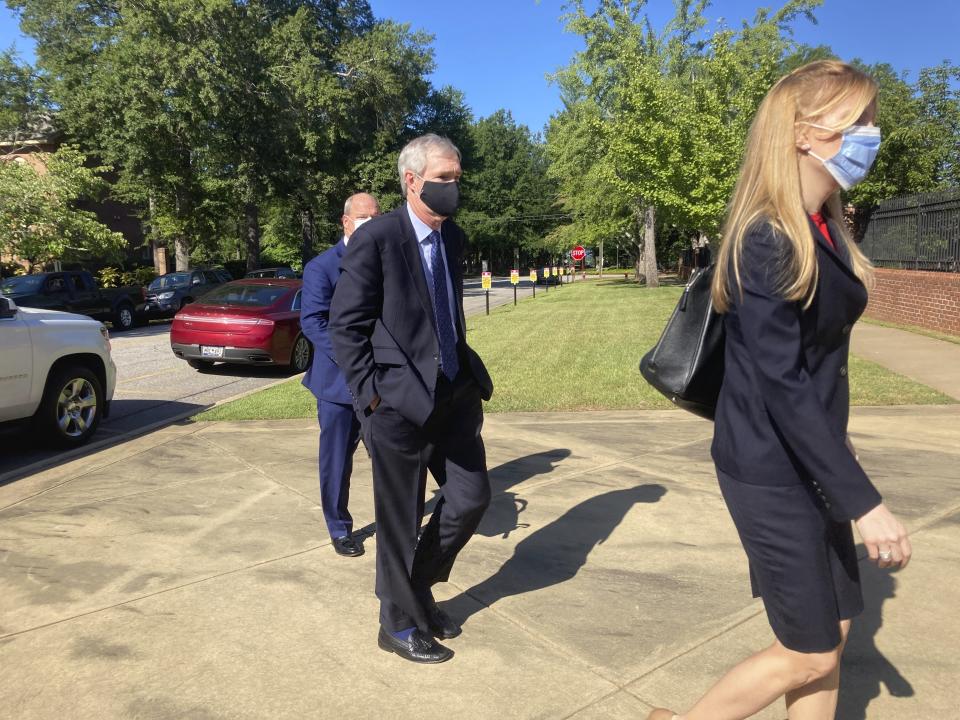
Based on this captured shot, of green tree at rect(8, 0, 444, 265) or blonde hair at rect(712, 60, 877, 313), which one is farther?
green tree at rect(8, 0, 444, 265)

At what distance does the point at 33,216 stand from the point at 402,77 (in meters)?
23.6

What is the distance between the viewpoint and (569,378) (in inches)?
377

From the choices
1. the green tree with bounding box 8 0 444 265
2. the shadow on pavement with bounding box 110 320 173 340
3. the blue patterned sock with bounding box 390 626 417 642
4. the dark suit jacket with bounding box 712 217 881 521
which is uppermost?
the green tree with bounding box 8 0 444 265

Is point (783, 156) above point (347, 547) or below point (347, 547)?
above

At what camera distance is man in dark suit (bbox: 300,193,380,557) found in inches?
156

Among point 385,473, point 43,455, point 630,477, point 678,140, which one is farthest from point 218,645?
point 678,140

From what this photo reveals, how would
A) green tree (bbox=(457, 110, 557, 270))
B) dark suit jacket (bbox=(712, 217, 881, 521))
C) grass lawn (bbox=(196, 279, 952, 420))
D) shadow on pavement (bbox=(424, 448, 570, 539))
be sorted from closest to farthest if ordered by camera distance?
dark suit jacket (bbox=(712, 217, 881, 521)), shadow on pavement (bbox=(424, 448, 570, 539)), grass lawn (bbox=(196, 279, 952, 420)), green tree (bbox=(457, 110, 557, 270))

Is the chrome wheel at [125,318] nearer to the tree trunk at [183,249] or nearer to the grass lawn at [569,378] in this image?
the grass lawn at [569,378]

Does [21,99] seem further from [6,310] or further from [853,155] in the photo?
[853,155]

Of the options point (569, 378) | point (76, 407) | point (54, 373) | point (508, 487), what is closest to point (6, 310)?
point (54, 373)

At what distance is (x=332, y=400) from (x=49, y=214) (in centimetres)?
2008

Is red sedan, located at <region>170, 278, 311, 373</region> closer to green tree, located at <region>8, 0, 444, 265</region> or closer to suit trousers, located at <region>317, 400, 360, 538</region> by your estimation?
suit trousers, located at <region>317, 400, 360, 538</region>

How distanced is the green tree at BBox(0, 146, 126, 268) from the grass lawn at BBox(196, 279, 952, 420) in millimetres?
12399

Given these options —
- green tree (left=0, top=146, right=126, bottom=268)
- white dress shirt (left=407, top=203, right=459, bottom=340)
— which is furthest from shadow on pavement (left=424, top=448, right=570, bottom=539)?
green tree (left=0, top=146, right=126, bottom=268)
